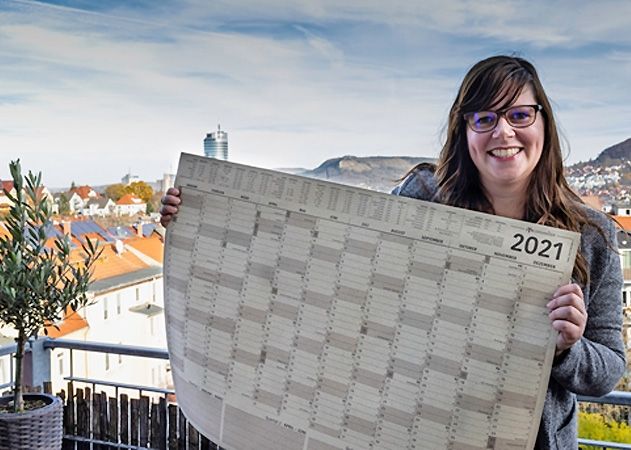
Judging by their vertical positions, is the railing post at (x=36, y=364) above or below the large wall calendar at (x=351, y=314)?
below

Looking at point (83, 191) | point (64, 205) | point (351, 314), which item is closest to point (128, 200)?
point (83, 191)

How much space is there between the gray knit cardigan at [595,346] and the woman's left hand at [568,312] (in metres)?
0.09

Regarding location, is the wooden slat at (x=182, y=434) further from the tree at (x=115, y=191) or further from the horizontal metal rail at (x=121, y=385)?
the tree at (x=115, y=191)

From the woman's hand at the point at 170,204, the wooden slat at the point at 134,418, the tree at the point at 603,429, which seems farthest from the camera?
the wooden slat at the point at 134,418

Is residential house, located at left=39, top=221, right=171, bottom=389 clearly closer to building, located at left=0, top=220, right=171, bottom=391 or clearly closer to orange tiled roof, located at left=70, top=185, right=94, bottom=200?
building, located at left=0, top=220, right=171, bottom=391

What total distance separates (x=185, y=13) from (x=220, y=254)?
2.60 m

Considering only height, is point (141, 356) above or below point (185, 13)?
below

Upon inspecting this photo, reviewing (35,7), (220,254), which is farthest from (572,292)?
(35,7)

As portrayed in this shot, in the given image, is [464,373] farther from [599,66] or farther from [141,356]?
[599,66]

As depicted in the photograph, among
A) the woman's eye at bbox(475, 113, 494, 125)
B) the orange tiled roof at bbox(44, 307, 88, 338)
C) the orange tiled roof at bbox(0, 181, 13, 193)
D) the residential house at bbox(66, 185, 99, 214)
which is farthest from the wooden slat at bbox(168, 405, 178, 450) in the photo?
the woman's eye at bbox(475, 113, 494, 125)

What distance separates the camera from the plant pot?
7.29 ft

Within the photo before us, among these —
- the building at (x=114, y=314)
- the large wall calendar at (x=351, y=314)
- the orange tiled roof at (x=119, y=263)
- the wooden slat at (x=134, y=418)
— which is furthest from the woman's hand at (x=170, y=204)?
the orange tiled roof at (x=119, y=263)

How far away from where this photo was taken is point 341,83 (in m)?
3.34

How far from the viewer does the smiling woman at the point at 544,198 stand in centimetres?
107
